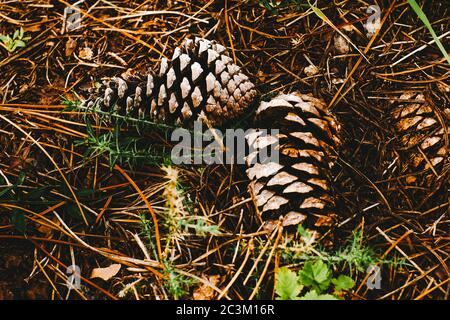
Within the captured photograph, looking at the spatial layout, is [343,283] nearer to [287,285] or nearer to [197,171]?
[287,285]

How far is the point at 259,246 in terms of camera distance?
3.75 feet

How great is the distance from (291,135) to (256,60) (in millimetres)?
329

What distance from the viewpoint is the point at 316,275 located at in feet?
3.47

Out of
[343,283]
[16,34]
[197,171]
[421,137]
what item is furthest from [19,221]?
[421,137]

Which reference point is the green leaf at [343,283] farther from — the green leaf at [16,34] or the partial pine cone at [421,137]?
the green leaf at [16,34]

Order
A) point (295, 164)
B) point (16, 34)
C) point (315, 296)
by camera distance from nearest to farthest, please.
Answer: point (315, 296), point (295, 164), point (16, 34)

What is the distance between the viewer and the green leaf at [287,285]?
104 centimetres

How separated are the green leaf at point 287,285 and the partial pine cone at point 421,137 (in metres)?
0.46

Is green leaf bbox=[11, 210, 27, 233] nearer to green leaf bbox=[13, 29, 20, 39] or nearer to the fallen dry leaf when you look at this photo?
the fallen dry leaf

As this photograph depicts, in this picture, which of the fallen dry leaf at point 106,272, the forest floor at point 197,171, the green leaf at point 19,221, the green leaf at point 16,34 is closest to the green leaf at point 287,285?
the forest floor at point 197,171

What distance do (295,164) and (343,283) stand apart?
12.8 inches

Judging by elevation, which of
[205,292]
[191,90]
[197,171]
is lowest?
[205,292]

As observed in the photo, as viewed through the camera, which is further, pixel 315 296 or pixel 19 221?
pixel 19 221
